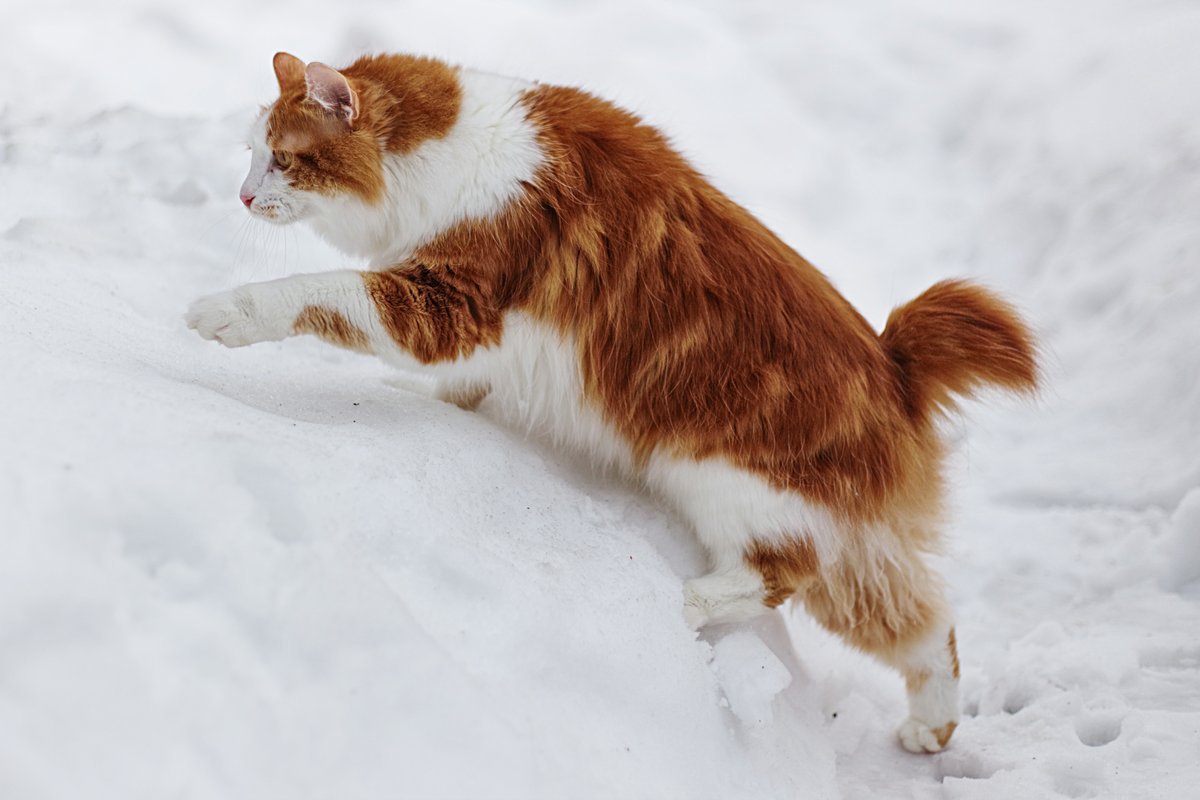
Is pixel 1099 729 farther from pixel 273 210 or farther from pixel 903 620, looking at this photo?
pixel 273 210

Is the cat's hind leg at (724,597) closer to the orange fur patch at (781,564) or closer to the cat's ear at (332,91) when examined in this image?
the orange fur patch at (781,564)

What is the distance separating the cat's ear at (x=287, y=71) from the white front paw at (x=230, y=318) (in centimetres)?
46

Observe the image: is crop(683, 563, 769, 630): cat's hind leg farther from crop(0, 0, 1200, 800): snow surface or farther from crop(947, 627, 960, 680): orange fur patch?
crop(947, 627, 960, 680): orange fur patch

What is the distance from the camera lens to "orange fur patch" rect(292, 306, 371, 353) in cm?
184

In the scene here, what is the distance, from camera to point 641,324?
1937 millimetres

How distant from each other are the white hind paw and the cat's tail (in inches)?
25.9

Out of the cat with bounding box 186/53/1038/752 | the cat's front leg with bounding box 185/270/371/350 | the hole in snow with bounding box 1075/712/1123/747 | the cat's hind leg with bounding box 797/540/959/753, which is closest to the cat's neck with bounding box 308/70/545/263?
the cat with bounding box 186/53/1038/752

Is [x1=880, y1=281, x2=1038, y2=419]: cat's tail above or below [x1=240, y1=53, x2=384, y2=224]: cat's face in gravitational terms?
above

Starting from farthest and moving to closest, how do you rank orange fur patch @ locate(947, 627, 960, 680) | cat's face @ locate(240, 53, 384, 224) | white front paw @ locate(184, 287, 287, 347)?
orange fur patch @ locate(947, 627, 960, 680) < cat's face @ locate(240, 53, 384, 224) < white front paw @ locate(184, 287, 287, 347)

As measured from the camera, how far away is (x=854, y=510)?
1931 millimetres

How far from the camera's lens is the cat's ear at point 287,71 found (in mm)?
2039

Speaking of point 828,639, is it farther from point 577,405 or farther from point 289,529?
point 289,529

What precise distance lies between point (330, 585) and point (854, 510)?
3.23 feet

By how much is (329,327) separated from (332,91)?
16.7 inches
